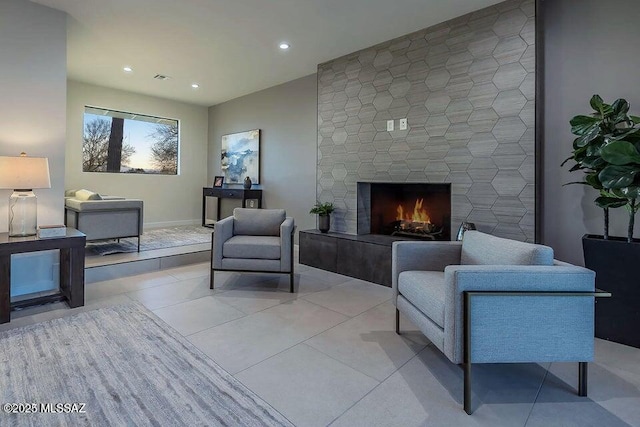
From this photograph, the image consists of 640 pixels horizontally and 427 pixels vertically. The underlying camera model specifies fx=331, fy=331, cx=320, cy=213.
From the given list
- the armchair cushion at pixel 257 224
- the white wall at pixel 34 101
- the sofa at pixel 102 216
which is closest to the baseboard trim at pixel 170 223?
the sofa at pixel 102 216

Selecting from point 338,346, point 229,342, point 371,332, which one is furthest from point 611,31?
point 229,342

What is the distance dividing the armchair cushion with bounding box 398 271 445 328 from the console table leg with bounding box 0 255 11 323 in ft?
9.79

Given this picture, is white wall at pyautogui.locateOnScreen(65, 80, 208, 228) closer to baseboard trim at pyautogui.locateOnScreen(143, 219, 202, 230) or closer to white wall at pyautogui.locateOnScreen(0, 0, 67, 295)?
baseboard trim at pyautogui.locateOnScreen(143, 219, 202, 230)

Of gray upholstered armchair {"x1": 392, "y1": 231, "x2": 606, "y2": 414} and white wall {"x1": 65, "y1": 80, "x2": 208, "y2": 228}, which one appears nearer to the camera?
gray upholstered armchair {"x1": 392, "y1": 231, "x2": 606, "y2": 414}

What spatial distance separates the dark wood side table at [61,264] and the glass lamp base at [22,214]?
103 millimetres

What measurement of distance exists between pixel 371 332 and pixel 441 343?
2.55ft

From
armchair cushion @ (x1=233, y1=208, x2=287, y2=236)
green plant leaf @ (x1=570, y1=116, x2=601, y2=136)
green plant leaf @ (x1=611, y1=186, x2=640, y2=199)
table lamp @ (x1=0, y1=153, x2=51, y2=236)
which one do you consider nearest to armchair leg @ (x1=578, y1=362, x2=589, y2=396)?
green plant leaf @ (x1=611, y1=186, x2=640, y2=199)

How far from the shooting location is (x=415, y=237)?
3.93 m

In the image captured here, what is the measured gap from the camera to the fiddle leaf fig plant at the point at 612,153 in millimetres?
2064

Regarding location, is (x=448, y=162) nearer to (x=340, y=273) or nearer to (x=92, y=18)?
(x=340, y=273)

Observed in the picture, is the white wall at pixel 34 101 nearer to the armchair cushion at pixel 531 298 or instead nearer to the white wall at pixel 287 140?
the white wall at pixel 287 140

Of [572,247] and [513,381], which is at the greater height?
[572,247]

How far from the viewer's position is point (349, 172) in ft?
14.2

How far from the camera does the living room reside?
1.71m
